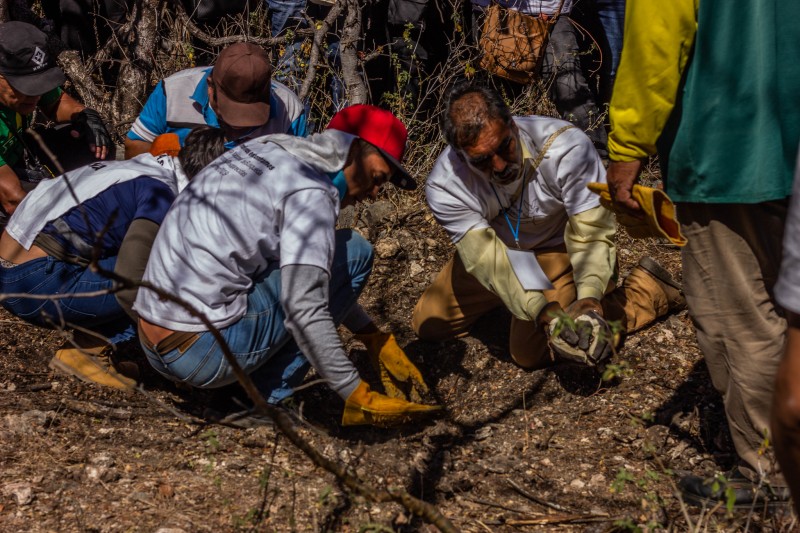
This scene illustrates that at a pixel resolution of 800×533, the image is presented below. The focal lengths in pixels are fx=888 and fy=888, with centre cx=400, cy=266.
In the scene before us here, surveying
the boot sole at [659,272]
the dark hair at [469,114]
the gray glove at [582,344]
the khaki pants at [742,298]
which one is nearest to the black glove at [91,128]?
→ the dark hair at [469,114]

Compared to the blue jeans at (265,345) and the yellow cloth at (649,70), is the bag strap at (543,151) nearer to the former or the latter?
the blue jeans at (265,345)

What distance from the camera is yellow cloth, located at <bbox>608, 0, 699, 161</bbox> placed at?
2480 mm

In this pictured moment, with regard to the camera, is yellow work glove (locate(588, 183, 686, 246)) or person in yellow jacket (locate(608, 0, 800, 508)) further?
yellow work glove (locate(588, 183, 686, 246))

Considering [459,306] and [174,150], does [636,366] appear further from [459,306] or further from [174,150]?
[174,150]

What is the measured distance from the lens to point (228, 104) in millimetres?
3867

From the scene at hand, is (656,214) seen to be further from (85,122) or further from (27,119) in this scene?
(27,119)

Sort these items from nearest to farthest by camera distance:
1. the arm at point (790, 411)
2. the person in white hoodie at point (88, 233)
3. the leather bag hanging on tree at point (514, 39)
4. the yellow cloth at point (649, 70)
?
1. the arm at point (790, 411)
2. the yellow cloth at point (649, 70)
3. the person in white hoodie at point (88, 233)
4. the leather bag hanging on tree at point (514, 39)

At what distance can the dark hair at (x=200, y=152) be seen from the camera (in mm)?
3566

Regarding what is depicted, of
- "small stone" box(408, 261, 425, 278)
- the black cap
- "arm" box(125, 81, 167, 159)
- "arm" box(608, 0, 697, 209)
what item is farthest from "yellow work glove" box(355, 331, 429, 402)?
the black cap

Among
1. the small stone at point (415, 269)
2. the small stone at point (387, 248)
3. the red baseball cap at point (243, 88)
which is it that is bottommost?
the small stone at point (415, 269)

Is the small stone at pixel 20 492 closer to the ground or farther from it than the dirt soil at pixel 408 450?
farther from it

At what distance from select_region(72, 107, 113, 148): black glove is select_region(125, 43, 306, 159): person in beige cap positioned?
21 centimetres

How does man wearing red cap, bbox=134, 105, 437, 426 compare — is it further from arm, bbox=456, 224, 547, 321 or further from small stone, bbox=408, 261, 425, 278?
small stone, bbox=408, 261, 425, 278

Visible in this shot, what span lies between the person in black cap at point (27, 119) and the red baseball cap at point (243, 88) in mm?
860
